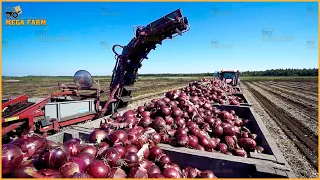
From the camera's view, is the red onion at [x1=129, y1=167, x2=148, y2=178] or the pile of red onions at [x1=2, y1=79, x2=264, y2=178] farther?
the red onion at [x1=129, y1=167, x2=148, y2=178]

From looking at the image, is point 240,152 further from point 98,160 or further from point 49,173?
point 49,173

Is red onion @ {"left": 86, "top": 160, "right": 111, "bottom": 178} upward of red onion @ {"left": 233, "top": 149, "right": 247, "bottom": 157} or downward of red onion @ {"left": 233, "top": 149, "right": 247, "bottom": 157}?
upward

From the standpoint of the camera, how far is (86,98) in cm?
759

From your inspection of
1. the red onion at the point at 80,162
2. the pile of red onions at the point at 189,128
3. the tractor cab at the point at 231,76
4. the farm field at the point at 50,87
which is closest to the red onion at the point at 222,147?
the pile of red onions at the point at 189,128

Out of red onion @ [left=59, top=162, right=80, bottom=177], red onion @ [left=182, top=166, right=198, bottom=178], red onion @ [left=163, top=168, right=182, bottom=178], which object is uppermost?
red onion @ [left=59, top=162, right=80, bottom=177]

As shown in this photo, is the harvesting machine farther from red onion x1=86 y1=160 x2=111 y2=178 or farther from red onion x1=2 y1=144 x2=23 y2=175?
red onion x1=86 y1=160 x2=111 y2=178

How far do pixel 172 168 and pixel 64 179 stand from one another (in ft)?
3.10

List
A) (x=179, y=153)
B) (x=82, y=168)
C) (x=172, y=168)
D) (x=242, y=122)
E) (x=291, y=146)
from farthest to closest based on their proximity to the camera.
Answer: (x=291, y=146) < (x=242, y=122) < (x=179, y=153) < (x=172, y=168) < (x=82, y=168)

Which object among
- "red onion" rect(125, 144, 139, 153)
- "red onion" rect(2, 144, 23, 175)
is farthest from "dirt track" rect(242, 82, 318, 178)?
"red onion" rect(2, 144, 23, 175)

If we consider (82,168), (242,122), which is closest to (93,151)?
(82,168)

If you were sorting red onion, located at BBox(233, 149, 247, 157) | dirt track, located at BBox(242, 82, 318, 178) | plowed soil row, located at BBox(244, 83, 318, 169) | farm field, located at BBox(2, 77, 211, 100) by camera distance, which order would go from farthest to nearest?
farm field, located at BBox(2, 77, 211, 100), plowed soil row, located at BBox(244, 83, 318, 169), dirt track, located at BBox(242, 82, 318, 178), red onion, located at BBox(233, 149, 247, 157)

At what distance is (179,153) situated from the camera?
96.8 inches

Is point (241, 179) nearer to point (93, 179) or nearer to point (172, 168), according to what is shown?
point (172, 168)

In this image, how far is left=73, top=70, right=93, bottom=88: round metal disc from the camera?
727 centimetres
